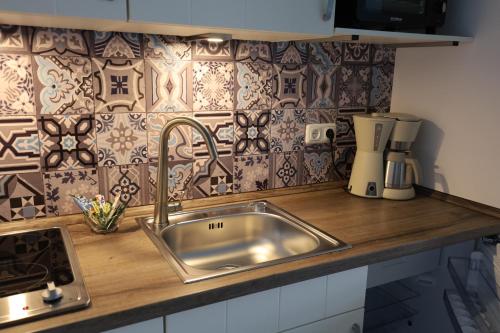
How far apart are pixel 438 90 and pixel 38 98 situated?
1427 millimetres

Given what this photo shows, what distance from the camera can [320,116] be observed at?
172 cm

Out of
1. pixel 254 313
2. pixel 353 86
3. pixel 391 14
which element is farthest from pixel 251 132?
pixel 254 313

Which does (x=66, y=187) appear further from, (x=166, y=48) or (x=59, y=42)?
(x=166, y=48)

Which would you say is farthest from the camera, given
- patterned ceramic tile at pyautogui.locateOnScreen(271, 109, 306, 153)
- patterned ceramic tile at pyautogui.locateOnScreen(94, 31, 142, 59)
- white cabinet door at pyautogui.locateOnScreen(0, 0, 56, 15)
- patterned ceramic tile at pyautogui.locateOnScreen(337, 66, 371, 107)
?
patterned ceramic tile at pyautogui.locateOnScreen(337, 66, 371, 107)

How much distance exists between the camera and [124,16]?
0.97 m

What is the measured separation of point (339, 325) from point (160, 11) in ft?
3.12

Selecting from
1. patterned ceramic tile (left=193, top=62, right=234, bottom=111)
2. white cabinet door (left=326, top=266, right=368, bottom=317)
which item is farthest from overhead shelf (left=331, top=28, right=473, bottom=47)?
white cabinet door (left=326, top=266, right=368, bottom=317)

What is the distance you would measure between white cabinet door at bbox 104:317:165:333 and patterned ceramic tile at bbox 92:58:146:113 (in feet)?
2.31

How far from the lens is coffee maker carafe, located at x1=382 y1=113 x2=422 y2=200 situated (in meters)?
1.62

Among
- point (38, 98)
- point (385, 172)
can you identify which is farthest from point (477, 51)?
point (38, 98)

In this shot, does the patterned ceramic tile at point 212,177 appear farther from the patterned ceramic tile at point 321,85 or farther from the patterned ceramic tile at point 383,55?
the patterned ceramic tile at point 383,55

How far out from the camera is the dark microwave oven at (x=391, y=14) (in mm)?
1321

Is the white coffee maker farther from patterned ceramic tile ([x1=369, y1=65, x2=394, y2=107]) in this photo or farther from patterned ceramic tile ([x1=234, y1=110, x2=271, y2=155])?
patterned ceramic tile ([x1=234, y1=110, x2=271, y2=155])

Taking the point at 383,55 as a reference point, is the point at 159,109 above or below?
A: below
